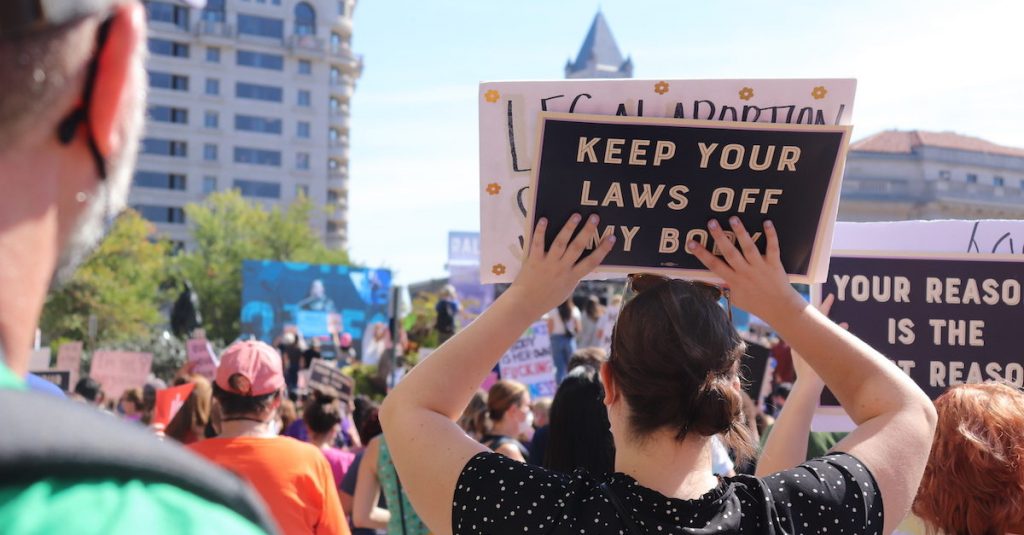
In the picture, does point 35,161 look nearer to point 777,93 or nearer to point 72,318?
point 777,93

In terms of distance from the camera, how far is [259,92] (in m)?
90.4

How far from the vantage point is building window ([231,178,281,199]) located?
87.9 m

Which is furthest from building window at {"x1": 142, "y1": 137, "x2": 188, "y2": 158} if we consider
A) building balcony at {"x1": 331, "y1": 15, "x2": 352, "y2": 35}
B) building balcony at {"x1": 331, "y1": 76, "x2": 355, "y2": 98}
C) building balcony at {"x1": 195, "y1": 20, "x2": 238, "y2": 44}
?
building balcony at {"x1": 331, "y1": 15, "x2": 352, "y2": 35}

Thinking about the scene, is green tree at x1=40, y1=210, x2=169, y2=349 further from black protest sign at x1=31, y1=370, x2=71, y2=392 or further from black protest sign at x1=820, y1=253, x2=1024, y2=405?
black protest sign at x1=820, y1=253, x2=1024, y2=405

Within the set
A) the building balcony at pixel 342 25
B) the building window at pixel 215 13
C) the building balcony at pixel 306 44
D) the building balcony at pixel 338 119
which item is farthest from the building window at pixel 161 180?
the building balcony at pixel 342 25

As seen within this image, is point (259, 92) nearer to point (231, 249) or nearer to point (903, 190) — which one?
point (231, 249)

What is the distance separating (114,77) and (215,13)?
3731 inches

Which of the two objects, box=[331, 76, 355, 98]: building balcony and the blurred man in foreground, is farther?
box=[331, 76, 355, 98]: building balcony

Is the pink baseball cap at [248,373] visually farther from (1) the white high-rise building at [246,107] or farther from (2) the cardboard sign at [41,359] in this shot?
(1) the white high-rise building at [246,107]

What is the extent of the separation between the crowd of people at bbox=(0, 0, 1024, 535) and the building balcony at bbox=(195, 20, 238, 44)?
89942 mm

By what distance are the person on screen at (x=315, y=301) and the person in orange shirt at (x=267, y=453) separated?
3141 centimetres

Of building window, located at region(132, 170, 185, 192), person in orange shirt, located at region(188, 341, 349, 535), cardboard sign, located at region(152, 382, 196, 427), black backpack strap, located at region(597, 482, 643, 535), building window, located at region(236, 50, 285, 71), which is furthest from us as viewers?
building window, located at region(236, 50, 285, 71)

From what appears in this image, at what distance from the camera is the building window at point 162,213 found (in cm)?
8494

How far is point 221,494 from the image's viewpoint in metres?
0.91
